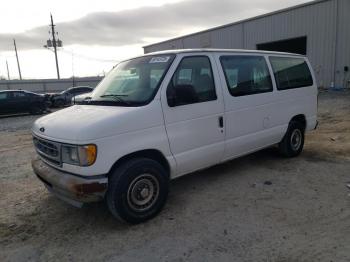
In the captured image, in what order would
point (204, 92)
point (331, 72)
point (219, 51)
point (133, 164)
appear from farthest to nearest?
1. point (331, 72)
2. point (219, 51)
3. point (204, 92)
4. point (133, 164)

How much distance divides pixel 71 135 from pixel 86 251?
4.12 ft

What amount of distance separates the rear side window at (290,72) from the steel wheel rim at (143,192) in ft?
10.1

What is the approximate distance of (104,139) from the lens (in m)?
3.55

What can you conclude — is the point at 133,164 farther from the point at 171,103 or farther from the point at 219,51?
the point at 219,51

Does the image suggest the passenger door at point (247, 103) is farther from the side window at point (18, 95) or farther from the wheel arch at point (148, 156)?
the side window at point (18, 95)

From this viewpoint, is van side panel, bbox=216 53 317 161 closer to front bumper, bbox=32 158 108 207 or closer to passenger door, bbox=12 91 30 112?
front bumper, bbox=32 158 108 207

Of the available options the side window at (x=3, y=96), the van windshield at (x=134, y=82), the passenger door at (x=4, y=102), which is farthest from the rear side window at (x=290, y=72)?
the side window at (x=3, y=96)

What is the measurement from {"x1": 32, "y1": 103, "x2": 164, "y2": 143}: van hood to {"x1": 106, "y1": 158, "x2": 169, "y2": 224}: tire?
1.51 feet

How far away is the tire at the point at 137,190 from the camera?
373cm

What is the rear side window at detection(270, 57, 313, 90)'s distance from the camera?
5.85 m

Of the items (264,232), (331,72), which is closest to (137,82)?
(264,232)

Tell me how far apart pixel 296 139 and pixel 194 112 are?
3045mm

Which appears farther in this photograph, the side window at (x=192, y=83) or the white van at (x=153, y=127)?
the side window at (x=192, y=83)

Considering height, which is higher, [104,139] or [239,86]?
[239,86]
